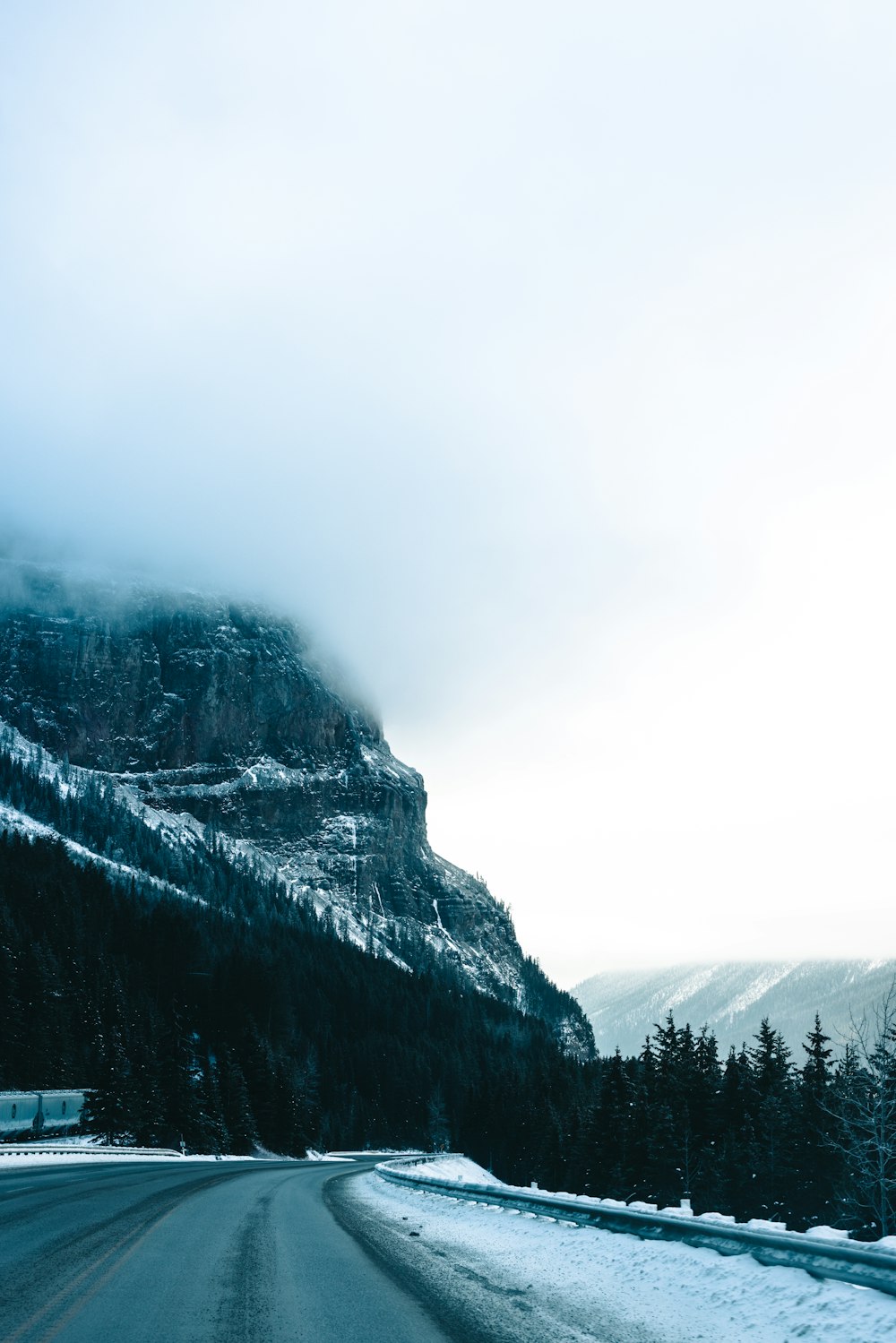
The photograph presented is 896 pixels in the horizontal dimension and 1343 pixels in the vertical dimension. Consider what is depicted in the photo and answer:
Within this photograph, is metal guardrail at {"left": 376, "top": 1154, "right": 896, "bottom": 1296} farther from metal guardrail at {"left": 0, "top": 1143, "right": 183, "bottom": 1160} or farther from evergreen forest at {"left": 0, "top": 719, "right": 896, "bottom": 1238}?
metal guardrail at {"left": 0, "top": 1143, "right": 183, "bottom": 1160}

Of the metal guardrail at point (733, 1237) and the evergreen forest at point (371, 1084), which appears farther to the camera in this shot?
the evergreen forest at point (371, 1084)

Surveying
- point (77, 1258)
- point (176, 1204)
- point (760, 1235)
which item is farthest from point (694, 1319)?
point (176, 1204)

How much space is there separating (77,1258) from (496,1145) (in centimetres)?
11616

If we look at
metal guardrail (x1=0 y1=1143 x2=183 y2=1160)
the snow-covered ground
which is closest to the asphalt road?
the snow-covered ground

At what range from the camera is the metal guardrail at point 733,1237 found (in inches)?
359

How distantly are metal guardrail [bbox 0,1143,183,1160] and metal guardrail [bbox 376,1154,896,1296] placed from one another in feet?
101

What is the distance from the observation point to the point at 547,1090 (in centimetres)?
10412

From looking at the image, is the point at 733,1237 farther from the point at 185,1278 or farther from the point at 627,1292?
the point at 185,1278

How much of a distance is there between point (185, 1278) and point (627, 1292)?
5.36 meters

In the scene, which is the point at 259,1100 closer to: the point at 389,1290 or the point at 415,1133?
the point at 415,1133

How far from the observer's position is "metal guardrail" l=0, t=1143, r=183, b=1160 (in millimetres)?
43056

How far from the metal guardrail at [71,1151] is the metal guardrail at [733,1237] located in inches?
1212

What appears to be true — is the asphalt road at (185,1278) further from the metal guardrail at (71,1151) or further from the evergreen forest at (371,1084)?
the evergreen forest at (371,1084)

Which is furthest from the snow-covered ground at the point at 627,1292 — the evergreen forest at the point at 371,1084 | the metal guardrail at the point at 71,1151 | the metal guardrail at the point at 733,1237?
the metal guardrail at the point at 71,1151
